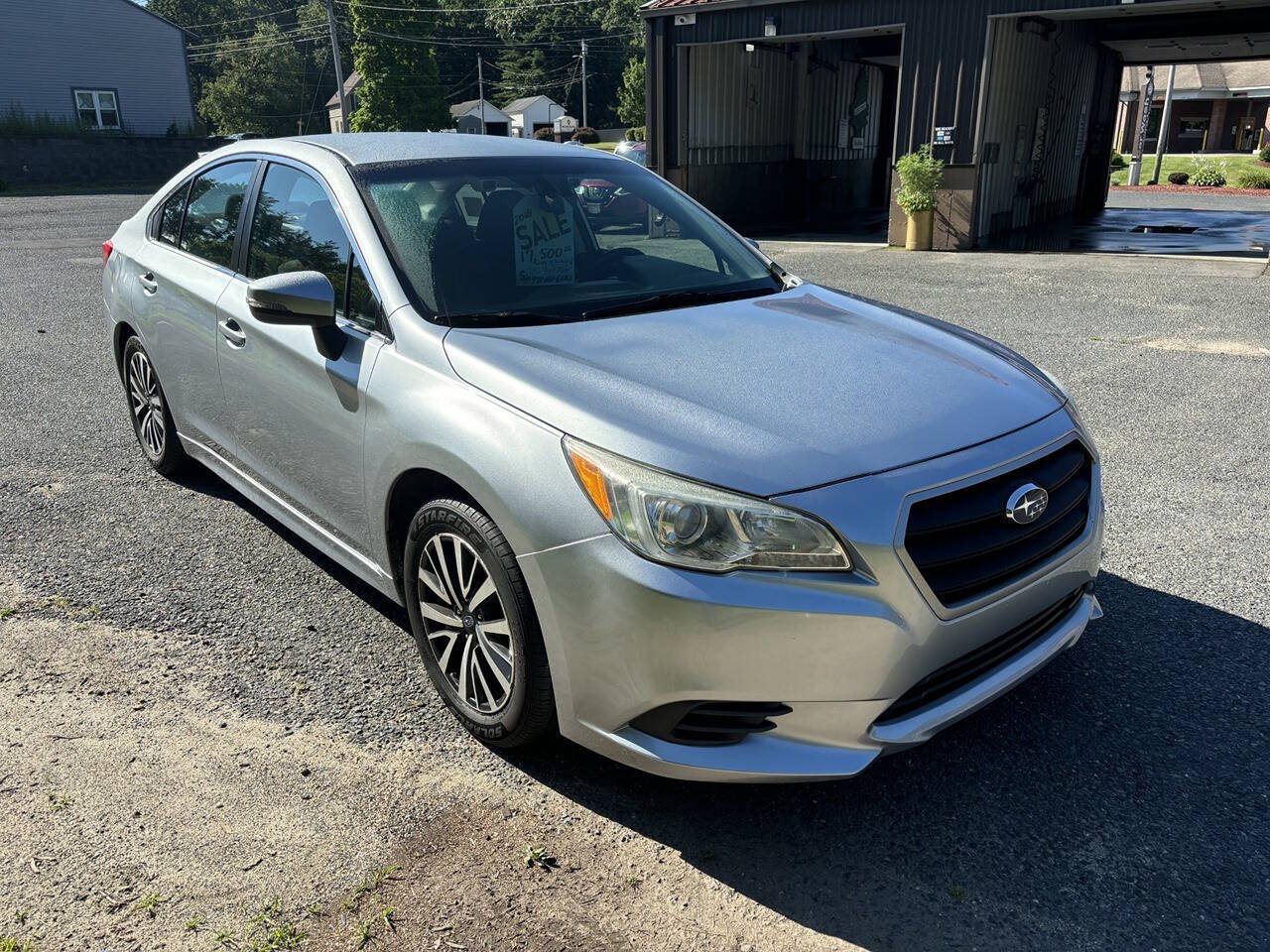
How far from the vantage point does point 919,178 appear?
15.4 metres

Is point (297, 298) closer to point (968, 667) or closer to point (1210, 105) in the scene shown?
point (968, 667)

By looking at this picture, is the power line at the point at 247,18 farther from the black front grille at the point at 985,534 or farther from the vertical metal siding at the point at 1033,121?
the black front grille at the point at 985,534

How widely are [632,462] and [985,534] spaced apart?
0.94m

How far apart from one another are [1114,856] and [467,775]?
175 centimetres

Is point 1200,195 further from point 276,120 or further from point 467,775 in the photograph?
point 276,120

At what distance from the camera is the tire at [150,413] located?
4945 mm

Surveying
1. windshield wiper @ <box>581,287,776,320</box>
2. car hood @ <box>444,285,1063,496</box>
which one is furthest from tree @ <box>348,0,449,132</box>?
car hood @ <box>444,285,1063,496</box>

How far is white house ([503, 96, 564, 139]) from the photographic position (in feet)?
297

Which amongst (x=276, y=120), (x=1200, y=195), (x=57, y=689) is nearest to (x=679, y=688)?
(x=57, y=689)

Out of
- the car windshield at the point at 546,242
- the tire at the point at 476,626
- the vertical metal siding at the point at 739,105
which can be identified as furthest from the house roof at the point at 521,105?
the tire at the point at 476,626

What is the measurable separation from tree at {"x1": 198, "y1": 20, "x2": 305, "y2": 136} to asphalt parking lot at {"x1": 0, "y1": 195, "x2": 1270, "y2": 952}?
2994 inches

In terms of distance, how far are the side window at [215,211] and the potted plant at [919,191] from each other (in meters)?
12.9

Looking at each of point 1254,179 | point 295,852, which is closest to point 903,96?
point 295,852

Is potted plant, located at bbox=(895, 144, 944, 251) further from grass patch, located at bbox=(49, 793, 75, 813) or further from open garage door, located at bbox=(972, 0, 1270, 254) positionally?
grass patch, located at bbox=(49, 793, 75, 813)
